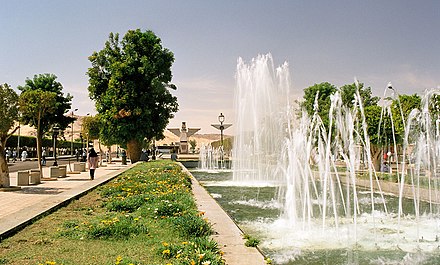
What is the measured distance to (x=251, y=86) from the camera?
Result: 21.7m

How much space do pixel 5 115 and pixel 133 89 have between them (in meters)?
18.6

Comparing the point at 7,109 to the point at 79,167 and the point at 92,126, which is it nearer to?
the point at 79,167

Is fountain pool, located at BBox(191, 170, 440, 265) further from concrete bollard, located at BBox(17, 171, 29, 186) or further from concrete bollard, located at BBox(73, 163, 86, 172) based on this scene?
concrete bollard, located at BBox(73, 163, 86, 172)

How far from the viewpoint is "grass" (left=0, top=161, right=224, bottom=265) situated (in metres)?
4.70

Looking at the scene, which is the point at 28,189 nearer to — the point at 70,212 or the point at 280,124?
the point at 70,212

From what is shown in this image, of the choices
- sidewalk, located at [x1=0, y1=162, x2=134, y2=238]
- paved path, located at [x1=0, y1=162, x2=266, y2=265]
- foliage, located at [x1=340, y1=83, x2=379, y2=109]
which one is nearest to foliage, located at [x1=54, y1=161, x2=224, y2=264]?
paved path, located at [x1=0, y1=162, x2=266, y2=265]

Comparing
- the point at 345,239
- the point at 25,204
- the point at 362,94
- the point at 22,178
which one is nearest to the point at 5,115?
the point at 22,178

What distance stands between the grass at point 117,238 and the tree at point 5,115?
639 cm

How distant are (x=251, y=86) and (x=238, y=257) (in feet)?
57.1

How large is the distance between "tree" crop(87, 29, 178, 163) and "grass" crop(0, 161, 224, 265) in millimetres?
→ 23953

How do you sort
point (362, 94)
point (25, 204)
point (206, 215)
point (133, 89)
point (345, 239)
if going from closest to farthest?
point (345, 239)
point (206, 215)
point (25, 204)
point (133, 89)
point (362, 94)

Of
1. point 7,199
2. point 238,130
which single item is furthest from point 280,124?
point 7,199

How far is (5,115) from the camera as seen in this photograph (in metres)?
13.7

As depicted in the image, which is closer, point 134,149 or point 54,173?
point 54,173
